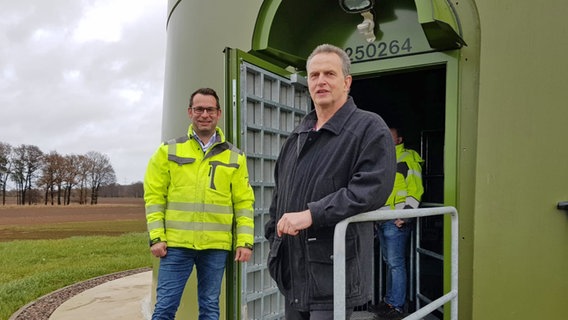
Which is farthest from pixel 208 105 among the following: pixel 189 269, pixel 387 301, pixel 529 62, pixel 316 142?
pixel 387 301

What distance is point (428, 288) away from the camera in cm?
520

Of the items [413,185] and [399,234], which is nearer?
[399,234]

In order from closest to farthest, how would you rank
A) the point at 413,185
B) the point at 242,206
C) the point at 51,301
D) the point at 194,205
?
the point at 194,205, the point at 242,206, the point at 413,185, the point at 51,301

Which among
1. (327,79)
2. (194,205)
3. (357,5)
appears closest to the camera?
(327,79)

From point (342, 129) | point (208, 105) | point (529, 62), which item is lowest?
point (342, 129)

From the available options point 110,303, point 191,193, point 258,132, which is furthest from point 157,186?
point 110,303

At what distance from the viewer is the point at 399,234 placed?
4234mm

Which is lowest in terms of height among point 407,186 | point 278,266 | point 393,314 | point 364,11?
point 393,314

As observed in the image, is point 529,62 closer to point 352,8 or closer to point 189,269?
point 352,8

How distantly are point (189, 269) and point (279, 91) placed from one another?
4.94ft

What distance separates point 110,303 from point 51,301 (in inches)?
36.3

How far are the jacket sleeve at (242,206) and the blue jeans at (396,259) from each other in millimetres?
1580

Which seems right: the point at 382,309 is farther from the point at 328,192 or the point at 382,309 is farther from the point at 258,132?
the point at 328,192

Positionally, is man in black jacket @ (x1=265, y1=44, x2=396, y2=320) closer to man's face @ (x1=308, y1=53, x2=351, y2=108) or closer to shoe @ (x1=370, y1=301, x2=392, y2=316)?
man's face @ (x1=308, y1=53, x2=351, y2=108)
